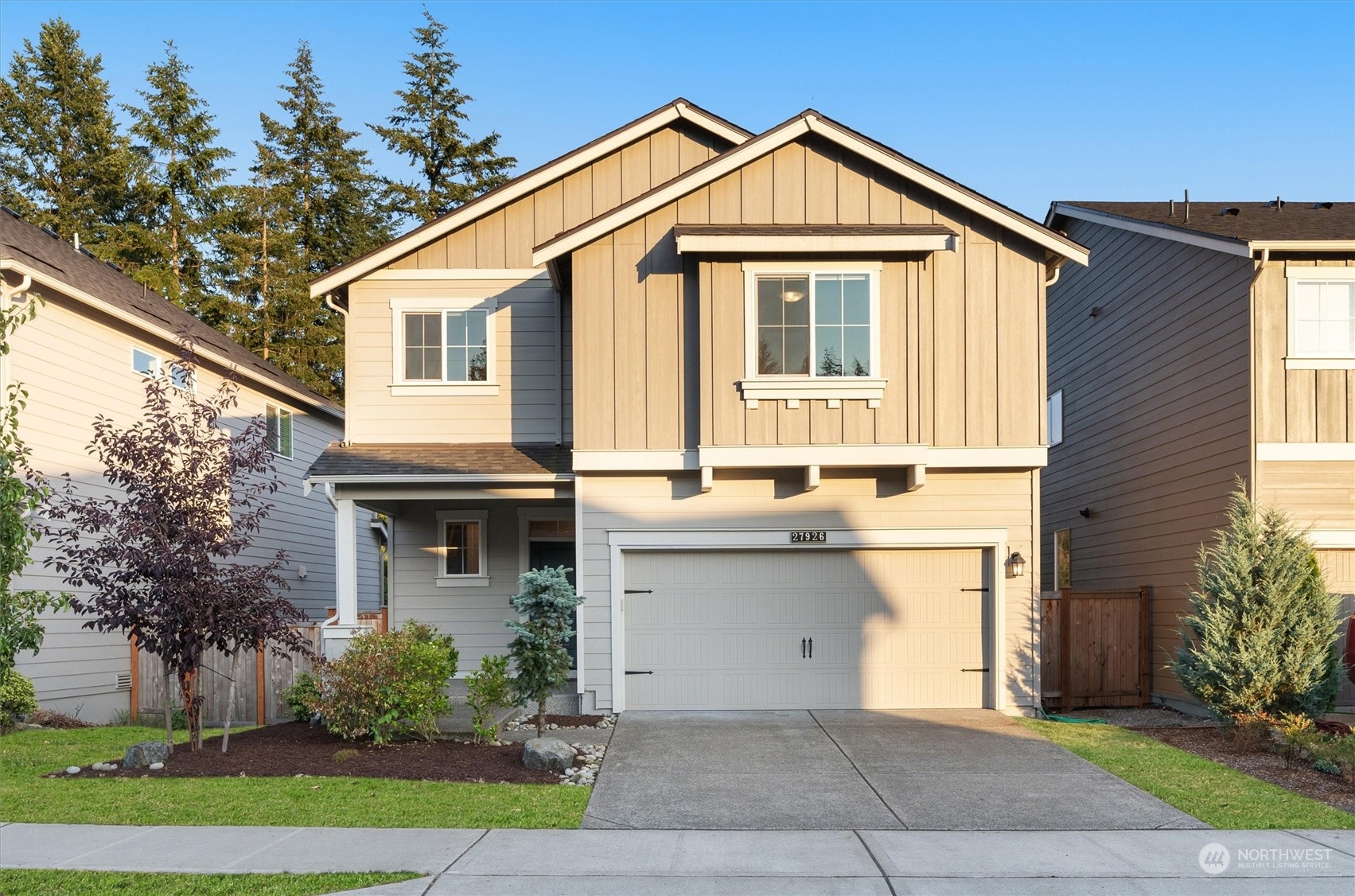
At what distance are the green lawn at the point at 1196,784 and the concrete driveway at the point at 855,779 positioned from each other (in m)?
0.22

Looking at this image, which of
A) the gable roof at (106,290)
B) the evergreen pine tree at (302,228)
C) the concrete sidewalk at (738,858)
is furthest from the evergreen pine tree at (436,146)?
the concrete sidewalk at (738,858)

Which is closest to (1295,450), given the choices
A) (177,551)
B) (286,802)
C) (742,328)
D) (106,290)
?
(742,328)

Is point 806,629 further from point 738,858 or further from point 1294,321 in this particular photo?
point 1294,321

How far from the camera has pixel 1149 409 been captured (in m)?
15.9

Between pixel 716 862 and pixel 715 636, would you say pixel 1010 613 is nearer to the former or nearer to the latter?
pixel 715 636

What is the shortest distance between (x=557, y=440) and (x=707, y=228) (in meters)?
3.92

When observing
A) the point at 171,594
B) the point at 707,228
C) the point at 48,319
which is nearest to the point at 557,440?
the point at 707,228

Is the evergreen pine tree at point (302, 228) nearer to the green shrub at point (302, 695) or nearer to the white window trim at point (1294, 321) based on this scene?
the green shrub at point (302, 695)

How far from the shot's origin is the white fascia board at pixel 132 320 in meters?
13.1

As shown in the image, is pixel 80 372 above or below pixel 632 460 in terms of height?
above

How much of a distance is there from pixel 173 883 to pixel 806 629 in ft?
27.6

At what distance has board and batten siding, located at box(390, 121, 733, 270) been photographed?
50.7 ft

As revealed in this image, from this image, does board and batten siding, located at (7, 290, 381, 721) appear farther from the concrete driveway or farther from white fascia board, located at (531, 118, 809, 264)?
the concrete driveway

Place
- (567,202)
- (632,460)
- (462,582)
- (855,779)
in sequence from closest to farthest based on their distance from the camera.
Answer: (855,779) < (632,460) < (462,582) < (567,202)
